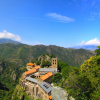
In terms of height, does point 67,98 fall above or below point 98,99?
below

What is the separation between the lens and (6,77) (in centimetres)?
11900

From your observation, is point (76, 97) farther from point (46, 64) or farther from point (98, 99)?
point (46, 64)

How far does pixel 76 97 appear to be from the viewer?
1598 cm

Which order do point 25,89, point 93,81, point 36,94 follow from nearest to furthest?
point 93,81 → point 36,94 → point 25,89

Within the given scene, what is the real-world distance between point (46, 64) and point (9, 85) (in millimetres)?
72124

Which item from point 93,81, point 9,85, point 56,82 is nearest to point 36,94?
point 56,82

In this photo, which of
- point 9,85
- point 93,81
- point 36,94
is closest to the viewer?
point 93,81

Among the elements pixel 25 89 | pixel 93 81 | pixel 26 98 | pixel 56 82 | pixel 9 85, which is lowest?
pixel 9 85

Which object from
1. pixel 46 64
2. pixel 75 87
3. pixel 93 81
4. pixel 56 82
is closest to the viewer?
pixel 93 81

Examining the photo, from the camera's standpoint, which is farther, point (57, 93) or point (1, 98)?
point (1, 98)

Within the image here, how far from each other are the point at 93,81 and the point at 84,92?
3065 millimetres

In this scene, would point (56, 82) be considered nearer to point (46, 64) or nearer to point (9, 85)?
point (46, 64)

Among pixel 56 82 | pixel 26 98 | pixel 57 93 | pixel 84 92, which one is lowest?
pixel 26 98

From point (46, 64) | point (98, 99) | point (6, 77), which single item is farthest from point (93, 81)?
point (6, 77)
